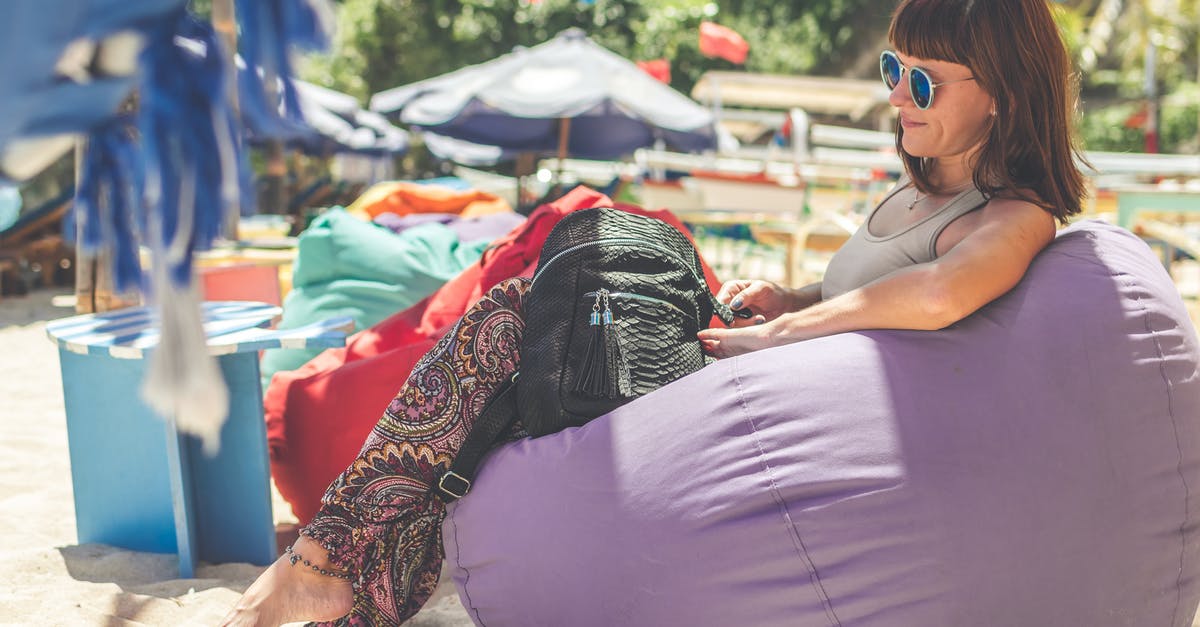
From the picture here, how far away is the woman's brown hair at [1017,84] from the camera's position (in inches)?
73.9

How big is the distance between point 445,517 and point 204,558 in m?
0.95

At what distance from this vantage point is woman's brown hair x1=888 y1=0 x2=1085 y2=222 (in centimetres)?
188

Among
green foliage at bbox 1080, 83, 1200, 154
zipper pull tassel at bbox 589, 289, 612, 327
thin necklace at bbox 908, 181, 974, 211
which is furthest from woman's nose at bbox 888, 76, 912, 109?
green foliage at bbox 1080, 83, 1200, 154

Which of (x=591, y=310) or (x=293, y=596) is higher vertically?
(x=591, y=310)

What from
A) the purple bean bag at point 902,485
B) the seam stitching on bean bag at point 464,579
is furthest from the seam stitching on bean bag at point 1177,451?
the seam stitching on bean bag at point 464,579

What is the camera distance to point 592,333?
187 cm

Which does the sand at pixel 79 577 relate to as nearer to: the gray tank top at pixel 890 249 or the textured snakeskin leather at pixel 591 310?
the textured snakeskin leather at pixel 591 310

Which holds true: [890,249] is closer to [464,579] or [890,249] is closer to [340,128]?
[464,579]

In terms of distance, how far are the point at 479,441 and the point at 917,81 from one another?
108cm

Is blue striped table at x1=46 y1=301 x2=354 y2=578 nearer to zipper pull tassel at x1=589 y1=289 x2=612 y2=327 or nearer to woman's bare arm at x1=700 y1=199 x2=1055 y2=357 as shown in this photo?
zipper pull tassel at x1=589 y1=289 x2=612 y2=327

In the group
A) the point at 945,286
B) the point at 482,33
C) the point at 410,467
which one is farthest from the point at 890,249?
the point at 482,33

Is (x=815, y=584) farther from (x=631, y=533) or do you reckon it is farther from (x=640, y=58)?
(x=640, y=58)

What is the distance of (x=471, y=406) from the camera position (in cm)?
198

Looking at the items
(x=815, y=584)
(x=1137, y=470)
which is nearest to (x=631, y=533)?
(x=815, y=584)
